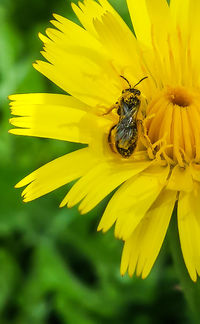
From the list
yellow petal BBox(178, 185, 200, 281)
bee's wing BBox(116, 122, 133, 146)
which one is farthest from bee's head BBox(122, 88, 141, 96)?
yellow petal BBox(178, 185, 200, 281)

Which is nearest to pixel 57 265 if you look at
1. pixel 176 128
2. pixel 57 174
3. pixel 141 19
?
pixel 57 174

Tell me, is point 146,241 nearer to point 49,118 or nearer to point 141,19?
point 49,118

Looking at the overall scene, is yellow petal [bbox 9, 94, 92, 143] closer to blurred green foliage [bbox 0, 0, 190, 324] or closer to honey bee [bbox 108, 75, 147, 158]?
honey bee [bbox 108, 75, 147, 158]

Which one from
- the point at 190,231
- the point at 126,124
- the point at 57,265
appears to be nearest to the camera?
the point at 190,231

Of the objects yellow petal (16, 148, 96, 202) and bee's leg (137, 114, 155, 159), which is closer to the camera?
yellow petal (16, 148, 96, 202)

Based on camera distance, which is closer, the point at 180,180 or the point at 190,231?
the point at 190,231

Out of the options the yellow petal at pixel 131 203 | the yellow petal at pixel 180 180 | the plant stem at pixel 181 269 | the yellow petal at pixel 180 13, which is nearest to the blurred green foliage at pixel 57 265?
the plant stem at pixel 181 269

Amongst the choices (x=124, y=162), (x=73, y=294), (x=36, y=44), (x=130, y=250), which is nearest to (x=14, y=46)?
(x=36, y=44)

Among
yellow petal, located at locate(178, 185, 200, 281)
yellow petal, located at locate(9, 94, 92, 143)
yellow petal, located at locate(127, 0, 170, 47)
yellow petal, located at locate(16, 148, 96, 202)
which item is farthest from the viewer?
yellow petal, located at locate(127, 0, 170, 47)
